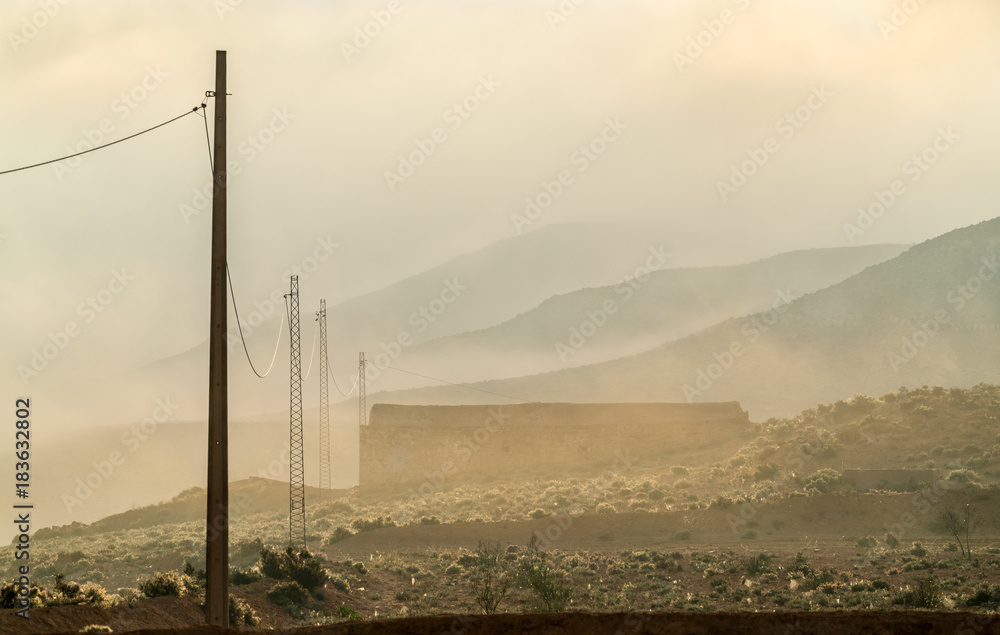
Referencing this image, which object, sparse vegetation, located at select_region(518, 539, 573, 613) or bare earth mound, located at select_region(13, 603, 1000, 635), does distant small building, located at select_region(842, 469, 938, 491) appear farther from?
bare earth mound, located at select_region(13, 603, 1000, 635)

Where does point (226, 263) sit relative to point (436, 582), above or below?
above

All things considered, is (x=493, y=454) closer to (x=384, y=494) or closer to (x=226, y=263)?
(x=384, y=494)

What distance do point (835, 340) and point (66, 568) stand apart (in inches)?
5089

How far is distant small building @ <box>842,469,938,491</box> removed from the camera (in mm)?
39272

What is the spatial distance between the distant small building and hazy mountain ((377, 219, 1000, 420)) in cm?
8387

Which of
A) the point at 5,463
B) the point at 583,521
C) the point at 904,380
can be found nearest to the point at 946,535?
the point at 583,521

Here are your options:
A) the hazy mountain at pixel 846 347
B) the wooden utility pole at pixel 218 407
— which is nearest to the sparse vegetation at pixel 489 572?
the wooden utility pole at pixel 218 407

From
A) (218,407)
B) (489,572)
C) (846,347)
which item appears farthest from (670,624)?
(846,347)

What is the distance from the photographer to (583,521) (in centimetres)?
3816

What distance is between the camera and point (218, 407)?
14.0 meters

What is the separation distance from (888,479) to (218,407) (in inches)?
1406

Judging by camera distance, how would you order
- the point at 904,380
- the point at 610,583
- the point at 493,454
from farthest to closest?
the point at 904,380
the point at 493,454
the point at 610,583

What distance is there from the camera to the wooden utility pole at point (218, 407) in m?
13.5

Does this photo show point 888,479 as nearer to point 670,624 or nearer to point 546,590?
point 546,590
